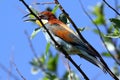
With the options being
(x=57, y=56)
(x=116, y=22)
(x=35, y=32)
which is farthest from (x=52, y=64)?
(x=116, y=22)

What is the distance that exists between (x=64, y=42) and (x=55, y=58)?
1.78 feet

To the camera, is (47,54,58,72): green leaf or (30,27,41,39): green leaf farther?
(47,54,58,72): green leaf

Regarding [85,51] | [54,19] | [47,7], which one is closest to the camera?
[85,51]

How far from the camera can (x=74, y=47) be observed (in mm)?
4094

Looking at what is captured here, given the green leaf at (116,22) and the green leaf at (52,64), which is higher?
the green leaf at (52,64)

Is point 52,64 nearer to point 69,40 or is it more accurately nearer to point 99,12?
point 69,40

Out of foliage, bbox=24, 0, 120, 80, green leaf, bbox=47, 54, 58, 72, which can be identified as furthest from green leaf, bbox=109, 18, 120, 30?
green leaf, bbox=47, 54, 58, 72

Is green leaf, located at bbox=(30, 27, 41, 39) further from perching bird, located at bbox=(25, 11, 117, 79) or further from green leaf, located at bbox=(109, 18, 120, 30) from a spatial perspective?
green leaf, located at bbox=(109, 18, 120, 30)

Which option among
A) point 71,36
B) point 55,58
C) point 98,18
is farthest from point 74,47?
point 98,18

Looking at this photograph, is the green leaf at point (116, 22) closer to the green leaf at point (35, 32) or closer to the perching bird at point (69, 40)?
the green leaf at point (35, 32)

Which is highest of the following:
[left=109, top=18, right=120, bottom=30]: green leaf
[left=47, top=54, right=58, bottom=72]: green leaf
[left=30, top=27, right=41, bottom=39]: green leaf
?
[left=30, top=27, right=41, bottom=39]: green leaf

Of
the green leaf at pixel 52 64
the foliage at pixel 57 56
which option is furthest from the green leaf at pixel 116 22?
the green leaf at pixel 52 64

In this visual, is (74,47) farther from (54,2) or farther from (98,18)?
(54,2)

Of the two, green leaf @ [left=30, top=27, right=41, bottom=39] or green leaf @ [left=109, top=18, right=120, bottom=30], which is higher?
green leaf @ [left=30, top=27, right=41, bottom=39]
